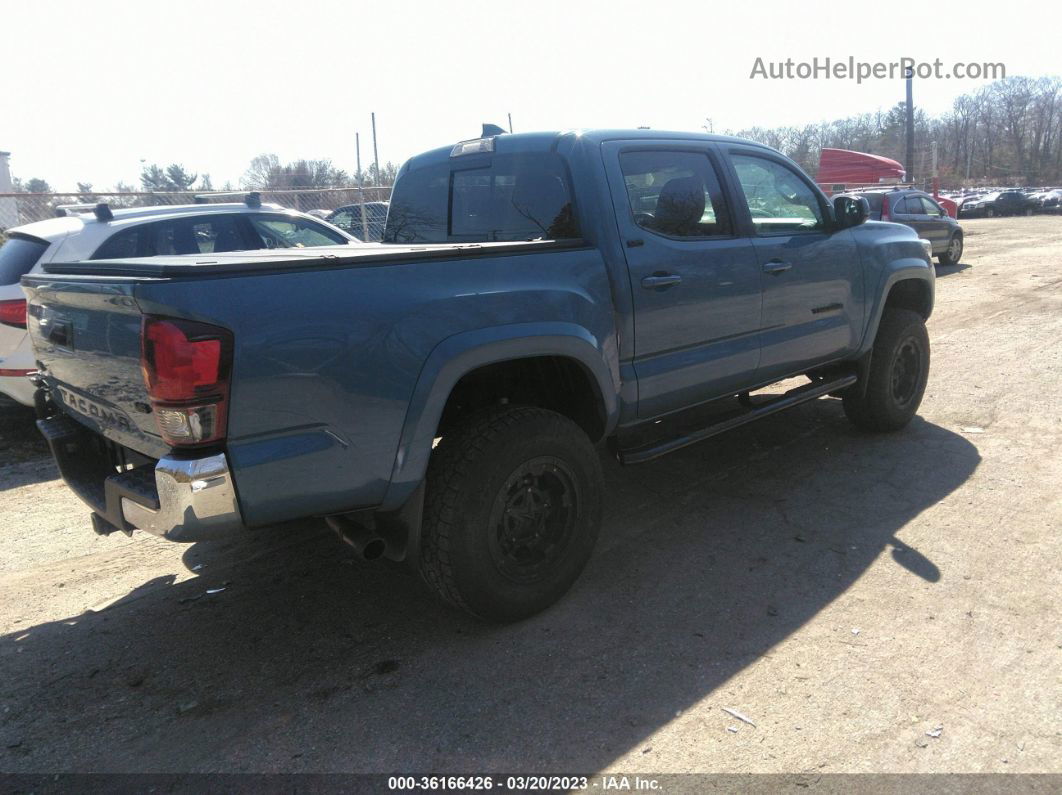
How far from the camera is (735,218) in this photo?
4.30 metres

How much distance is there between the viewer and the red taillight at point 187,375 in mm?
2430

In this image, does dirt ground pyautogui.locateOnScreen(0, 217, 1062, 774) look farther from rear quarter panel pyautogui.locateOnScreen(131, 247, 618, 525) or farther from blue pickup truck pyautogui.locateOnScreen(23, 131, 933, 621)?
rear quarter panel pyautogui.locateOnScreen(131, 247, 618, 525)

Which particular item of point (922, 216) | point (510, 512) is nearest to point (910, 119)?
point (922, 216)

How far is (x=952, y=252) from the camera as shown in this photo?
16.8 metres

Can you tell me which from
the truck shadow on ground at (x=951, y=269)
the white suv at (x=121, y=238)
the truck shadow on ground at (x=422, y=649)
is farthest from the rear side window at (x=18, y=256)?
the truck shadow on ground at (x=951, y=269)

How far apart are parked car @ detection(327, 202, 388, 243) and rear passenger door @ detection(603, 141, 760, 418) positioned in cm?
1130

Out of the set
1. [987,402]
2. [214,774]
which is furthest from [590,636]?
[987,402]

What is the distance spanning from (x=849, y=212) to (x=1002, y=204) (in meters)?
42.8

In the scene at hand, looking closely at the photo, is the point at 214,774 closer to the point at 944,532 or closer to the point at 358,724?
the point at 358,724

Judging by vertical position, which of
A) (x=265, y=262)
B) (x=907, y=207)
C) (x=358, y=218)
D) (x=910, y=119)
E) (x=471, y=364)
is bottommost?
(x=471, y=364)

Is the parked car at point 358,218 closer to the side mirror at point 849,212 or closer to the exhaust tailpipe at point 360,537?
the side mirror at point 849,212

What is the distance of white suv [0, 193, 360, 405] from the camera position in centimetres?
568

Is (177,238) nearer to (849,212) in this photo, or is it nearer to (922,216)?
(849,212)

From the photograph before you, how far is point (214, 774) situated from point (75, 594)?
181 centimetres
